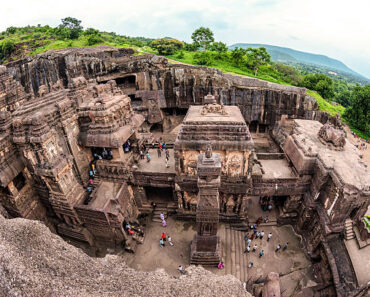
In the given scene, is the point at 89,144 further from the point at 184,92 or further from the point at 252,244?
the point at 184,92

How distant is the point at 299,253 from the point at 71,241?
16799 millimetres

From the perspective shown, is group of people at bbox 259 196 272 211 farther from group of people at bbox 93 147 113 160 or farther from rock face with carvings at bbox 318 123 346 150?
group of people at bbox 93 147 113 160

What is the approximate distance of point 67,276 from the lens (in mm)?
4684

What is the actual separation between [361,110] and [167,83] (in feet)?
103

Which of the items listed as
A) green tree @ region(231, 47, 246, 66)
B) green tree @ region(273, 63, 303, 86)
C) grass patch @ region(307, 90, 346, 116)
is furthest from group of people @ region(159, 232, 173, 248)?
green tree @ region(273, 63, 303, 86)

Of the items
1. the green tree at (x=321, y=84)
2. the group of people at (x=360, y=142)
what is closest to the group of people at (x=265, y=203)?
the group of people at (x=360, y=142)

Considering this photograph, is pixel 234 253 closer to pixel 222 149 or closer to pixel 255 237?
pixel 255 237

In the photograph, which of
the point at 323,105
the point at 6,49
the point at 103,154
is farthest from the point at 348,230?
the point at 6,49

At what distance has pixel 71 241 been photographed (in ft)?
50.1

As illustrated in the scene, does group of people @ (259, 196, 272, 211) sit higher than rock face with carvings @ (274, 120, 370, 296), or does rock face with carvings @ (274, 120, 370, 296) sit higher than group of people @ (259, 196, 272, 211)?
rock face with carvings @ (274, 120, 370, 296)

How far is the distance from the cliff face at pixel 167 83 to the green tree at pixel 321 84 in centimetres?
1827

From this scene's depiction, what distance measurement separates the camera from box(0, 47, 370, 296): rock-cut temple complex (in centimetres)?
1185

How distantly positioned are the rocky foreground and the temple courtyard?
8993mm

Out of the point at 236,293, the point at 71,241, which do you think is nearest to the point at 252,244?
the point at 236,293
